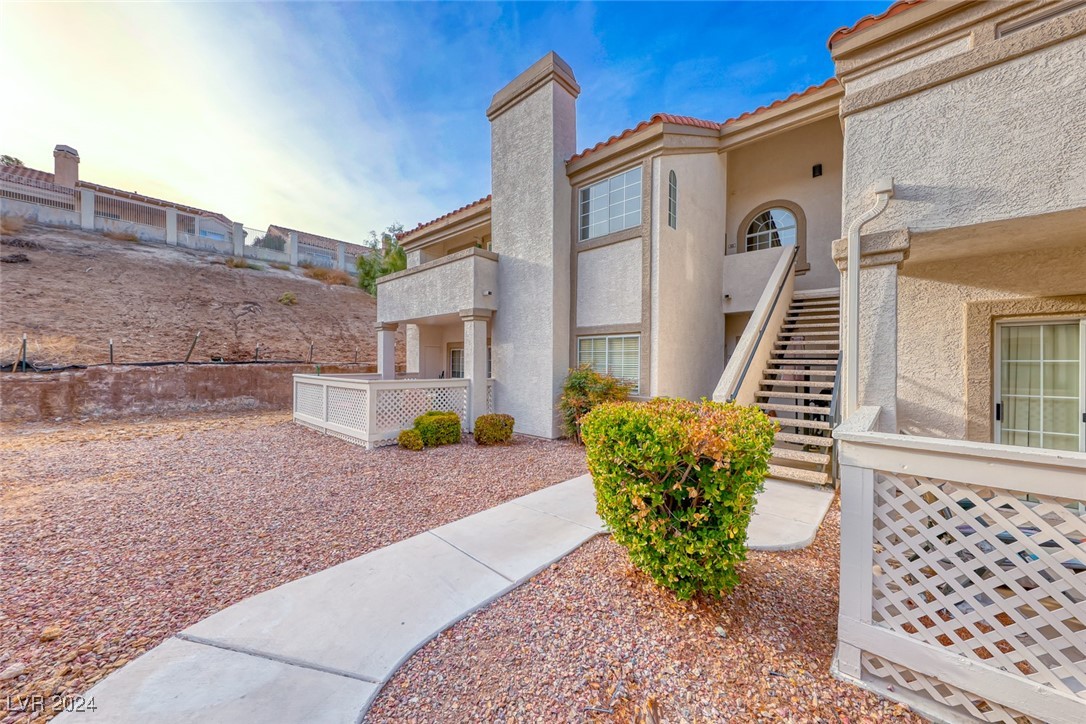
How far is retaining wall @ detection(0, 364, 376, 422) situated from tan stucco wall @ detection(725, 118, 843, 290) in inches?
667

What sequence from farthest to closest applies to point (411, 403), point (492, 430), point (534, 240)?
1. point (534, 240)
2. point (411, 403)
3. point (492, 430)

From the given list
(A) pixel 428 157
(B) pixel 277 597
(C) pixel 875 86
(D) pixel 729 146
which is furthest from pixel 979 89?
(A) pixel 428 157

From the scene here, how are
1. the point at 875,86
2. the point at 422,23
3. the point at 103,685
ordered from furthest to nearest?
the point at 422,23 < the point at 875,86 < the point at 103,685

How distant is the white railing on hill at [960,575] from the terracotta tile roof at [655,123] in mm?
8363

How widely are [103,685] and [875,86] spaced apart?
8.89 metres

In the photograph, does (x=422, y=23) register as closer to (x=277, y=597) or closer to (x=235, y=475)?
(x=235, y=475)

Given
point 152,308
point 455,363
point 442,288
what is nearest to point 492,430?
point 442,288

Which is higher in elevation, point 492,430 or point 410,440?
point 492,430

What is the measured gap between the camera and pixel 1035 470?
2016 mm

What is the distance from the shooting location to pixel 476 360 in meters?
10.3

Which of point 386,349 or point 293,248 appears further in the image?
point 293,248

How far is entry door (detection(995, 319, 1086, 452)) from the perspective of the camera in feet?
15.4

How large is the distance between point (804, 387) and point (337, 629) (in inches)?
356

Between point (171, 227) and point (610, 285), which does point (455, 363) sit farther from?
point (171, 227)
